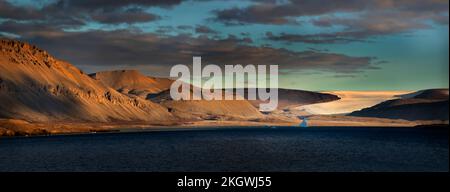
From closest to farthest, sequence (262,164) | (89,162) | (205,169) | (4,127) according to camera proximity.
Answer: (205,169), (262,164), (89,162), (4,127)

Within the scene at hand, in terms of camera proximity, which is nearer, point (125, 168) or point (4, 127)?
point (125, 168)

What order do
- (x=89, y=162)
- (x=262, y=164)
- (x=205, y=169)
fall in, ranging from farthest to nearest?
1. (x=89, y=162)
2. (x=262, y=164)
3. (x=205, y=169)

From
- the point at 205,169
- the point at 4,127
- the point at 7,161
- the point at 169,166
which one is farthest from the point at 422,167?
the point at 4,127

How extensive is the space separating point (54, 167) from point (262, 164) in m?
22.2

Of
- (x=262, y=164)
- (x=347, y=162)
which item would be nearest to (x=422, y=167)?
(x=347, y=162)

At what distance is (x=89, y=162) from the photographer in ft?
228

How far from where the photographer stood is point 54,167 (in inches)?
2490
